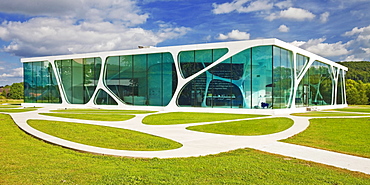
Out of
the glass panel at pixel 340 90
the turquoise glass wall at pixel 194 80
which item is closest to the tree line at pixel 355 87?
the glass panel at pixel 340 90

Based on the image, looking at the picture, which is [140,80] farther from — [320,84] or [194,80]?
[320,84]

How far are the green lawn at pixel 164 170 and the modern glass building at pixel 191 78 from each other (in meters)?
20.4

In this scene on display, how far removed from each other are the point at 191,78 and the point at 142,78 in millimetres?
6694

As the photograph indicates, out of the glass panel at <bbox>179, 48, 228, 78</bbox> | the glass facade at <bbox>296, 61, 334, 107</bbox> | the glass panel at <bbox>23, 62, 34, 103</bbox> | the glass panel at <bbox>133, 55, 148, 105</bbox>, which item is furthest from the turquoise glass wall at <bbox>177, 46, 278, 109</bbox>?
the glass panel at <bbox>23, 62, 34, 103</bbox>

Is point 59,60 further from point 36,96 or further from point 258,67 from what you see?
point 258,67

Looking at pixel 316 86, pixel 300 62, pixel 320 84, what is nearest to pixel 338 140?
pixel 300 62

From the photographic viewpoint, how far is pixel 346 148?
11.5 meters

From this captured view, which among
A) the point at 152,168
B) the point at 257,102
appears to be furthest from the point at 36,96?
the point at 152,168

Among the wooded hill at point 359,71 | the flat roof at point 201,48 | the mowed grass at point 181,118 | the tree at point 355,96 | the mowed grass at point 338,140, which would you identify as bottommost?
the mowed grass at point 338,140

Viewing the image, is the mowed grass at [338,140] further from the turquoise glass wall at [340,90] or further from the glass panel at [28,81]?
the glass panel at [28,81]

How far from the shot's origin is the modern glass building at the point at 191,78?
29.7m

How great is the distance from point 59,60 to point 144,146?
3518 cm

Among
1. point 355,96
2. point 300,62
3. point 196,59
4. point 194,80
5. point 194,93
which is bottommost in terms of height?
point 355,96

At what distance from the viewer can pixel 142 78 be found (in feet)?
119
